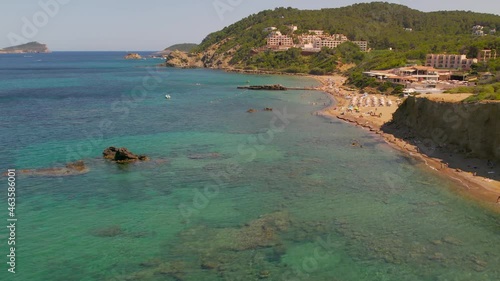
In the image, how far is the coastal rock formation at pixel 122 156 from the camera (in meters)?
37.0

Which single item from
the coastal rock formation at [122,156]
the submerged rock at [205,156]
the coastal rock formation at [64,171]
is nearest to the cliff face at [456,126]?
→ the submerged rock at [205,156]

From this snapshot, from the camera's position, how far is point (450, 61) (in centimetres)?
9956

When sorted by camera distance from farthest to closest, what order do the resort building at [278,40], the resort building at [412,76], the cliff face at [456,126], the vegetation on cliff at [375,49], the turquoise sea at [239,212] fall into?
the resort building at [278,40] < the vegetation on cliff at [375,49] < the resort building at [412,76] < the cliff face at [456,126] < the turquoise sea at [239,212]

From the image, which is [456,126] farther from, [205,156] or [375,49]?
[375,49]

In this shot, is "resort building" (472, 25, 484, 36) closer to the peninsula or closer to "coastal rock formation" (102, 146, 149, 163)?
the peninsula

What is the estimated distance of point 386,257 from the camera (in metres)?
21.1

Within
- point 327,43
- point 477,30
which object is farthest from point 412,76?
point 477,30

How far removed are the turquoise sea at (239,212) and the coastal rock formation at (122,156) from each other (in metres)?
1.11

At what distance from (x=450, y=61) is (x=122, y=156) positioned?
92548mm

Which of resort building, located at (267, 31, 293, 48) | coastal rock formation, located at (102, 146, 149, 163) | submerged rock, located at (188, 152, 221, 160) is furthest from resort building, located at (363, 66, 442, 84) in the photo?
resort building, located at (267, 31, 293, 48)

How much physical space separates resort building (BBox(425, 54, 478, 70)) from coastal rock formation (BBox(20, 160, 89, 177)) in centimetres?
9268

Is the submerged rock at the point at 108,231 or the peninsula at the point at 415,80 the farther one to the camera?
the peninsula at the point at 415,80

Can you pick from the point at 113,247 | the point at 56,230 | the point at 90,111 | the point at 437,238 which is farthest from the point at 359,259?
the point at 90,111

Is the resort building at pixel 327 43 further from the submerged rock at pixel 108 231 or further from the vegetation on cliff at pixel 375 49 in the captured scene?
the submerged rock at pixel 108 231
